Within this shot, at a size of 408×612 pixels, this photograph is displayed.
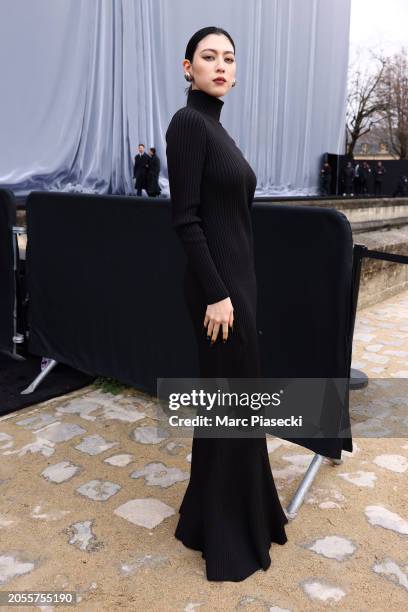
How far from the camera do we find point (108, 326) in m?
3.84

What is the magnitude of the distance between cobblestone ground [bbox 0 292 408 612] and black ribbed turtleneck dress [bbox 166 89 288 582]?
0.14 meters

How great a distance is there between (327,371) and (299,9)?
81.2 feet

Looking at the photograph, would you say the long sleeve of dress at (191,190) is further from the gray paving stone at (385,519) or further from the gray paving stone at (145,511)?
the gray paving stone at (385,519)

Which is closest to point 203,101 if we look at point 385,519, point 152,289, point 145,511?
point 152,289

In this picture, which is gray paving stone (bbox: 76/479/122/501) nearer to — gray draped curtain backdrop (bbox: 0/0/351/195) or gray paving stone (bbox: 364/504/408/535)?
gray paving stone (bbox: 364/504/408/535)

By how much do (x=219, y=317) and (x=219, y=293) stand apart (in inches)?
3.3

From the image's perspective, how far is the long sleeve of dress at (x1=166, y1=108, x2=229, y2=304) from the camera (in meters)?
1.87

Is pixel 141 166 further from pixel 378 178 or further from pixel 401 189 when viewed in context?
pixel 401 189

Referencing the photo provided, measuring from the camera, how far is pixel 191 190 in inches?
73.6

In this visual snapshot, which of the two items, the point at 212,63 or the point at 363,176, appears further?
the point at 363,176

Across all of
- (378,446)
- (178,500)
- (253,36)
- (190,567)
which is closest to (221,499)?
(190,567)

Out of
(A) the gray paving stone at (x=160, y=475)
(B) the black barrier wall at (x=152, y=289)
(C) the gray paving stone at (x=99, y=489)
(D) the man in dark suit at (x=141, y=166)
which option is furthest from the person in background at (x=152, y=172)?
(C) the gray paving stone at (x=99, y=489)

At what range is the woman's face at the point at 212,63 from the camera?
6.34 feet

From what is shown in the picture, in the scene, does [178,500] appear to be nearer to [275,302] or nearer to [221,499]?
[221,499]
